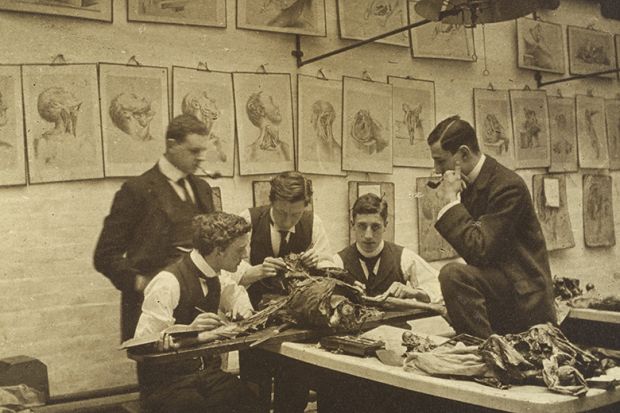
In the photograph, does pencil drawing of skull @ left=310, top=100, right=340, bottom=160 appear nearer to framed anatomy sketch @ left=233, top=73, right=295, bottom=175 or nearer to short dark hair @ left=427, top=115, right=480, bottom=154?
framed anatomy sketch @ left=233, top=73, right=295, bottom=175

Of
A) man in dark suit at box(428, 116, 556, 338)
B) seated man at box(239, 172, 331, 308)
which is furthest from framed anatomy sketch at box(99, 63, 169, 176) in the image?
man in dark suit at box(428, 116, 556, 338)

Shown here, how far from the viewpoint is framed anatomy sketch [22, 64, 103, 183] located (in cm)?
440

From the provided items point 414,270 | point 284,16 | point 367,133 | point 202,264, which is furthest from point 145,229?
point 367,133

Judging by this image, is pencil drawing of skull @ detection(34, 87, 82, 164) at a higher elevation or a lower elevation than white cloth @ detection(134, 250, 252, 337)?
higher

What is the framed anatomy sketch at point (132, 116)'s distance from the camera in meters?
4.66

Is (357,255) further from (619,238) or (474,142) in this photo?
(619,238)

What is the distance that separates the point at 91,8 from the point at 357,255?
8.05ft

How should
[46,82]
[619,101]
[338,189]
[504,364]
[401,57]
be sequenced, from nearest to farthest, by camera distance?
[504,364] → [46,82] → [338,189] → [401,57] → [619,101]

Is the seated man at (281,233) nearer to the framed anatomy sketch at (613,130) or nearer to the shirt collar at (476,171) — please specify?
the shirt collar at (476,171)

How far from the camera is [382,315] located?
4.12 metres

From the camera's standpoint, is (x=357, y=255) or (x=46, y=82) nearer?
(x=46, y=82)

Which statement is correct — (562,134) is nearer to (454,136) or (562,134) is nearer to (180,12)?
(454,136)

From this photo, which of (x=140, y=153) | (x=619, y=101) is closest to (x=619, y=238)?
(x=619, y=101)

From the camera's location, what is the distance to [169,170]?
4652 mm
